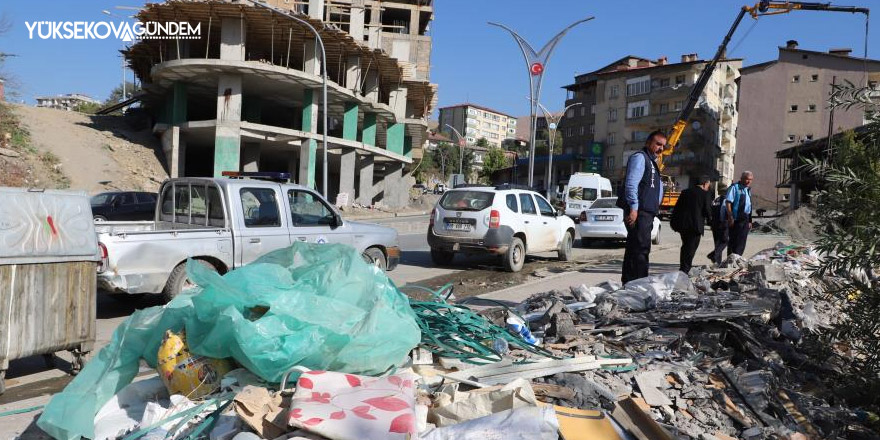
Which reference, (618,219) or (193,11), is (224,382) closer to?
(618,219)

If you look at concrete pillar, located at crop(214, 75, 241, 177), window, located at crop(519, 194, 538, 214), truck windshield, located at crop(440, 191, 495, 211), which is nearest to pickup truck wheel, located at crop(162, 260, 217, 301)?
truck windshield, located at crop(440, 191, 495, 211)

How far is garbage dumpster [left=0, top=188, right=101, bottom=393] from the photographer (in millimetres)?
4758

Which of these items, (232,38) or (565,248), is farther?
(232,38)

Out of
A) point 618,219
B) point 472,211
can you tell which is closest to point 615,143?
point 618,219

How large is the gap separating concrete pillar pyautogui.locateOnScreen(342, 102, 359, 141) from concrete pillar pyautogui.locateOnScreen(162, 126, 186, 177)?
965 cm

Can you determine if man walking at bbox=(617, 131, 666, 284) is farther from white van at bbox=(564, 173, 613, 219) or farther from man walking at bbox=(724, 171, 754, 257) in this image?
white van at bbox=(564, 173, 613, 219)

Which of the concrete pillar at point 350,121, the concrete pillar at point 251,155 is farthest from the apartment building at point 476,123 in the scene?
the concrete pillar at point 251,155

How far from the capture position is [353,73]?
39344mm

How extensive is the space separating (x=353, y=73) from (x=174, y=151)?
38.6 ft

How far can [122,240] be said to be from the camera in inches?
271

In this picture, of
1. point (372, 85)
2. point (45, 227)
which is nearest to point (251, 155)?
point (372, 85)

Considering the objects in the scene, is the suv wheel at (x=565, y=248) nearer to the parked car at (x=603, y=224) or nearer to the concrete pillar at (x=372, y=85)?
the parked car at (x=603, y=224)

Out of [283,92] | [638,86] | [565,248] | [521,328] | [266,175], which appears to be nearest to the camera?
[521,328]

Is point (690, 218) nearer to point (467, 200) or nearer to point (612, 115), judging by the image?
point (467, 200)
